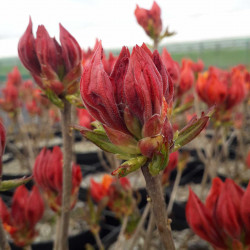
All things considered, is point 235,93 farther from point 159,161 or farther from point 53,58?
point 159,161

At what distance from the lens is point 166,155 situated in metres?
0.34

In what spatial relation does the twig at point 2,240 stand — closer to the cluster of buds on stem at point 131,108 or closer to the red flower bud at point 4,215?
the cluster of buds on stem at point 131,108

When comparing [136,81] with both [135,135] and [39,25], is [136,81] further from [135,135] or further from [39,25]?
[39,25]

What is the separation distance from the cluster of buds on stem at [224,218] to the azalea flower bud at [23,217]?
467 millimetres

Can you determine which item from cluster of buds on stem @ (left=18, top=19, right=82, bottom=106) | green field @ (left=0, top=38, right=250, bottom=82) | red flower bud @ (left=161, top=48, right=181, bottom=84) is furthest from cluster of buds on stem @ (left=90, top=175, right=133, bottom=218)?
green field @ (left=0, top=38, right=250, bottom=82)

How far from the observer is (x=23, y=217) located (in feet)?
2.90

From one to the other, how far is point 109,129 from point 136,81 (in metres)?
0.06

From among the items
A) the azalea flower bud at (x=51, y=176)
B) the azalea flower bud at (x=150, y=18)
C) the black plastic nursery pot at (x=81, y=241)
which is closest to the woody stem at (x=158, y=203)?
the azalea flower bud at (x=51, y=176)

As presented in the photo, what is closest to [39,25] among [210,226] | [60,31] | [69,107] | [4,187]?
[60,31]

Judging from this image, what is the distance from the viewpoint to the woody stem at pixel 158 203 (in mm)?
364

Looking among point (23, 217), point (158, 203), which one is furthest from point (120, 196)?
point (158, 203)

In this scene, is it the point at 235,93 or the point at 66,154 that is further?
the point at 235,93

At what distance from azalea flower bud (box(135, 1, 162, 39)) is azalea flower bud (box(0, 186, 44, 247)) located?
1.87 ft

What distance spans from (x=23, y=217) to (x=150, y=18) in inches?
26.9
